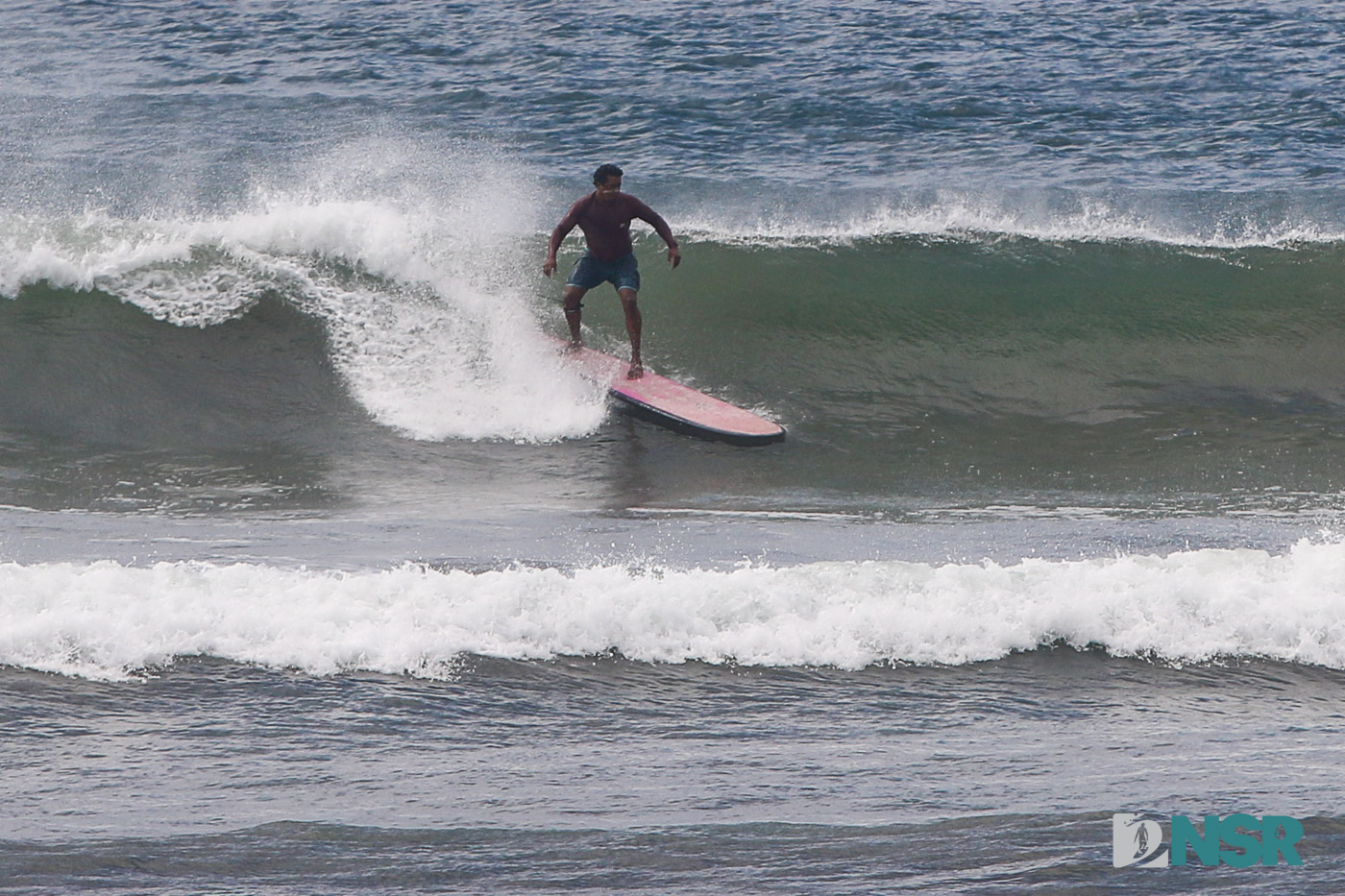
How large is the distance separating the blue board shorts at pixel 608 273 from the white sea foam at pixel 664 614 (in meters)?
3.57

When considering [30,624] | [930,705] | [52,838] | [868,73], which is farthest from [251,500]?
[868,73]

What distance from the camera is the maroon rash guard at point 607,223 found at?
30.9ft

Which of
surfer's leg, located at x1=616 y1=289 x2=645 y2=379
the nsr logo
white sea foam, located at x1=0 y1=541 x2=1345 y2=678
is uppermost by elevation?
surfer's leg, located at x1=616 y1=289 x2=645 y2=379

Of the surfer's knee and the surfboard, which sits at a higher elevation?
the surfer's knee

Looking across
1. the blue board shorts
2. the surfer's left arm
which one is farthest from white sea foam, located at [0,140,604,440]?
the surfer's left arm

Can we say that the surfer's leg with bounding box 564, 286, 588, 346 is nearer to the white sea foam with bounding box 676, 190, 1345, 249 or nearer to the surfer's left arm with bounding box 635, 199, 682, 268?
the surfer's left arm with bounding box 635, 199, 682, 268

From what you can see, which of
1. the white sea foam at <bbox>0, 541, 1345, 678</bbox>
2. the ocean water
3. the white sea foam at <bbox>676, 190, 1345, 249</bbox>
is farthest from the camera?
the white sea foam at <bbox>676, 190, 1345, 249</bbox>

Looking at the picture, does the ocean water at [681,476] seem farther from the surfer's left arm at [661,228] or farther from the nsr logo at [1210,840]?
the surfer's left arm at [661,228]

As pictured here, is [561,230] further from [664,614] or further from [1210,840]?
[1210,840]

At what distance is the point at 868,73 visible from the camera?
18047mm

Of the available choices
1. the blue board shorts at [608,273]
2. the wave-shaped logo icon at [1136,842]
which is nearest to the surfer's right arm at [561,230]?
the blue board shorts at [608,273]

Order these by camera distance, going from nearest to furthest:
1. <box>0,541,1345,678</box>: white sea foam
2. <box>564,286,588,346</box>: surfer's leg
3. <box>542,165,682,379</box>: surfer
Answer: <box>0,541,1345,678</box>: white sea foam → <box>542,165,682,379</box>: surfer → <box>564,286,588,346</box>: surfer's leg

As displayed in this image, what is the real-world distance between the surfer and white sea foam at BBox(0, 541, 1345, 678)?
3447mm

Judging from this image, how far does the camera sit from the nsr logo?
438 cm
